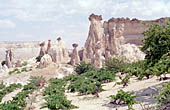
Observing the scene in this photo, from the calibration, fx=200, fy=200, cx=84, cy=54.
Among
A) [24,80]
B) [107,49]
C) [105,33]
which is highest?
[105,33]

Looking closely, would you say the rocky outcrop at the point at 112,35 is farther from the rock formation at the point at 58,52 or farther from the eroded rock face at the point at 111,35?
the rock formation at the point at 58,52

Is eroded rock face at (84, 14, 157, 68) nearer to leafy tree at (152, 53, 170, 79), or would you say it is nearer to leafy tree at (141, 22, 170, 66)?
leafy tree at (141, 22, 170, 66)

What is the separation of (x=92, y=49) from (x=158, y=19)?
14.3m

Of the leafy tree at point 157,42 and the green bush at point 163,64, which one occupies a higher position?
the leafy tree at point 157,42

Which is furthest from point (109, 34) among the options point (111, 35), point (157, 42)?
point (157, 42)

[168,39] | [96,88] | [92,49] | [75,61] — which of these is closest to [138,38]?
[92,49]

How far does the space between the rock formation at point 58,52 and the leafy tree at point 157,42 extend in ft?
98.2

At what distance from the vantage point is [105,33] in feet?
135

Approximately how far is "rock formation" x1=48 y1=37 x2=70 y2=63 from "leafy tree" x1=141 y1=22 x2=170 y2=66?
29931 mm

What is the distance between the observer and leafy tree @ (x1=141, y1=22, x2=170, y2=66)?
9906 mm

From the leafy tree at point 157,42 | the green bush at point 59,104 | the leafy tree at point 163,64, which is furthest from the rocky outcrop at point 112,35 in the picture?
the leafy tree at point 163,64

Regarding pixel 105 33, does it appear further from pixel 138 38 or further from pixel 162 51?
pixel 162 51

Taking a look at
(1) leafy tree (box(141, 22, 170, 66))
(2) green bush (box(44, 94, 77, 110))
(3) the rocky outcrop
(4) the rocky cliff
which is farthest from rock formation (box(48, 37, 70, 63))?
(1) leafy tree (box(141, 22, 170, 66))

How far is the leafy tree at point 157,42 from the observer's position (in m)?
9.91
